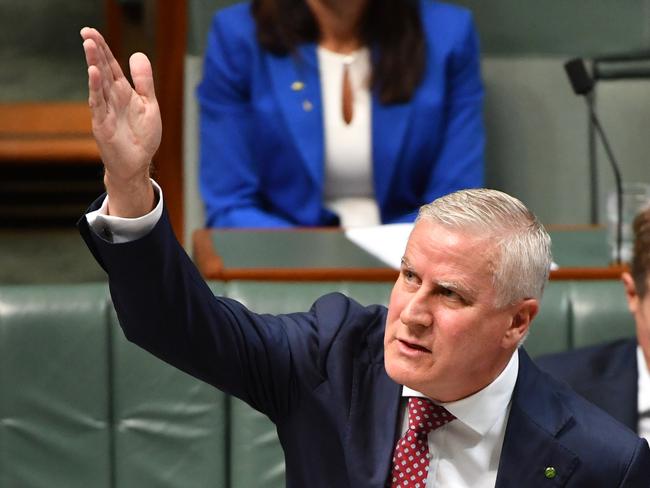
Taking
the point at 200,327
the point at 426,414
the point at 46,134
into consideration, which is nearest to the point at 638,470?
the point at 426,414

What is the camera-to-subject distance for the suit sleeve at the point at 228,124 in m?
2.26

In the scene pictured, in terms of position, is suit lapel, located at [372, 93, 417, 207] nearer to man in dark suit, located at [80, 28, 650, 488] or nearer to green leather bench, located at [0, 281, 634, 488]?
green leather bench, located at [0, 281, 634, 488]

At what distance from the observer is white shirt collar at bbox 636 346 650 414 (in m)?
1.52

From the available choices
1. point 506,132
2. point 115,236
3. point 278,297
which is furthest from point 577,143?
point 115,236

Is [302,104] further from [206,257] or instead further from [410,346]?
[410,346]

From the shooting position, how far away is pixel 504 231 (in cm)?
114

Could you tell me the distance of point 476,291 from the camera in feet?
3.76

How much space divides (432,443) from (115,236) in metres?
0.37

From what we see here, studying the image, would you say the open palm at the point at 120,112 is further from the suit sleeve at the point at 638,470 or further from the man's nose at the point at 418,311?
the suit sleeve at the point at 638,470

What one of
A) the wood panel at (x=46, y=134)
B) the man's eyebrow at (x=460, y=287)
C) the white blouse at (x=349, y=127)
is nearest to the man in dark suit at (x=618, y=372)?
the man's eyebrow at (x=460, y=287)

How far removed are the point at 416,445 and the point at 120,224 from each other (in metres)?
0.36

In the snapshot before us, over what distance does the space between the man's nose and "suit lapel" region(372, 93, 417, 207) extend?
3.76 feet

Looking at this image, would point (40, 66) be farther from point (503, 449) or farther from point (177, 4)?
point (503, 449)

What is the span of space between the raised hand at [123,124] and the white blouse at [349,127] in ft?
4.08
